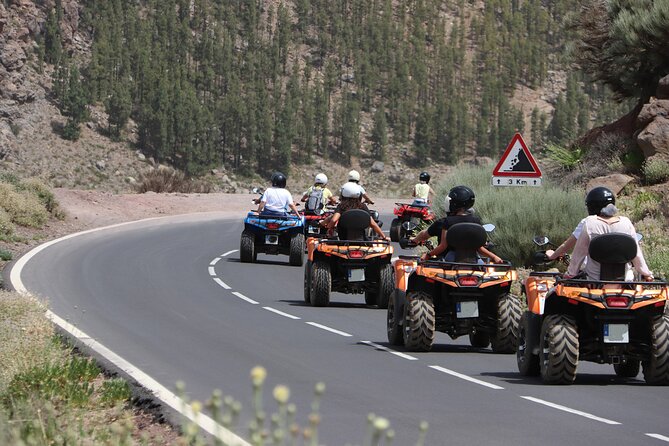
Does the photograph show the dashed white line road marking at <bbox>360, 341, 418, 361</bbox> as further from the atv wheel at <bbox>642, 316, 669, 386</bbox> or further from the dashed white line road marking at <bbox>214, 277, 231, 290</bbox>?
the dashed white line road marking at <bbox>214, 277, 231, 290</bbox>

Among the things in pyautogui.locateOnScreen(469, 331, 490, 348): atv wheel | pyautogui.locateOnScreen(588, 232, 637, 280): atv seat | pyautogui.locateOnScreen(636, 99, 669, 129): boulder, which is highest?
pyautogui.locateOnScreen(636, 99, 669, 129): boulder

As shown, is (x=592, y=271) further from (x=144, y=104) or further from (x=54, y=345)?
(x=144, y=104)

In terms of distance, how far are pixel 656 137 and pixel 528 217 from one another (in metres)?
5.70

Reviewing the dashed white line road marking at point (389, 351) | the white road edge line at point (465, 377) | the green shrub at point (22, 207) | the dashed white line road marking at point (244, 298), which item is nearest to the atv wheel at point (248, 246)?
the dashed white line road marking at point (244, 298)

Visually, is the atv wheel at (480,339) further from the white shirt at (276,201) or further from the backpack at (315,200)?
the backpack at (315,200)

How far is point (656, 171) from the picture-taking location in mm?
27188

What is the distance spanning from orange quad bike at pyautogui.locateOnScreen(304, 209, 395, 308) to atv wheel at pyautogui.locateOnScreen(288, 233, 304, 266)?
25.1 feet

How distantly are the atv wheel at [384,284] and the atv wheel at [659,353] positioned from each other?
8.03 meters

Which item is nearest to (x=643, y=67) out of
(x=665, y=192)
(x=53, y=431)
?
(x=665, y=192)

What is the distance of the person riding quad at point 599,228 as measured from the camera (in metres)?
11.7

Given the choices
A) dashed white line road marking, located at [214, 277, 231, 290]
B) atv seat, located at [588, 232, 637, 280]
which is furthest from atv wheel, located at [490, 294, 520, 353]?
dashed white line road marking, located at [214, 277, 231, 290]

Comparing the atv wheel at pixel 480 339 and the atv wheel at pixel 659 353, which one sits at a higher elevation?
the atv wheel at pixel 659 353

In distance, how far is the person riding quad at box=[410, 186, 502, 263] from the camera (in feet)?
46.8

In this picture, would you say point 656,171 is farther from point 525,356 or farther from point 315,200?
point 525,356
